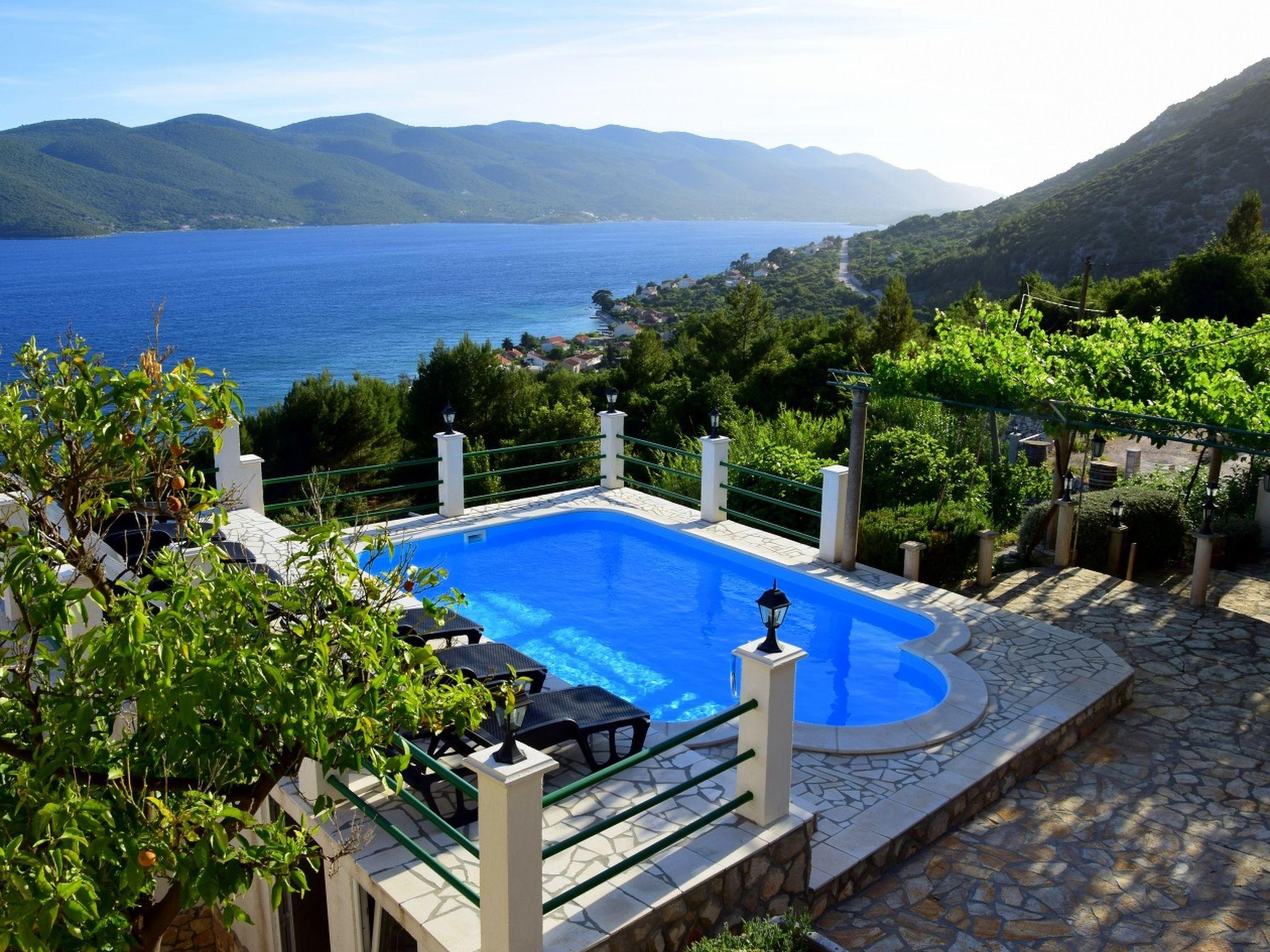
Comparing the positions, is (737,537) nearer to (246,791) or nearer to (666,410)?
(246,791)

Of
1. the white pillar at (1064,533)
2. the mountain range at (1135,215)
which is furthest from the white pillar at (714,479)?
the mountain range at (1135,215)

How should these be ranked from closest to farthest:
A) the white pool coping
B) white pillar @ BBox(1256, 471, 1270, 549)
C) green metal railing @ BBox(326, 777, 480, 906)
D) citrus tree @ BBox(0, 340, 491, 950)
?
1. citrus tree @ BBox(0, 340, 491, 950)
2. green metal railing @ BBox(326, 777, 480, 906)
3. the white pool coping
4. white pillar @ BBox(1256, 471, 1270, 549)

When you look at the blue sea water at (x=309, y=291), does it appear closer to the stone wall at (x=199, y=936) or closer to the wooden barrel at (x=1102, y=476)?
the wooden barrel at (x=1102, y=476)

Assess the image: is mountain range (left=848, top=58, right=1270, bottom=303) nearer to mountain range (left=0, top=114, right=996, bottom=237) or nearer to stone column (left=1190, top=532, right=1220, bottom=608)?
stone column (left=1190, top=532, right=1220, bottom=608)

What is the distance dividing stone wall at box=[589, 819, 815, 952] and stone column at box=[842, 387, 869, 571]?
4.94m

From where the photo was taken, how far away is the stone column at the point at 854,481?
981 cm

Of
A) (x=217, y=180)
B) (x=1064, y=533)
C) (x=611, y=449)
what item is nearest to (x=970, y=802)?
(x=1064, y=533)

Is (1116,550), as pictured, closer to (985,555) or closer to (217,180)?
(985,555)

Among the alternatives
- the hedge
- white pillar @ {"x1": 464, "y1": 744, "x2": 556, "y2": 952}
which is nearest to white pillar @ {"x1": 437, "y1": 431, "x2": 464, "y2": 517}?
the hedge

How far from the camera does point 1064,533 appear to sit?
10656 millimetres

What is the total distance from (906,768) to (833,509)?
3922mm

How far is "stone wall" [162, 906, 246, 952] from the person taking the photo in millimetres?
6094

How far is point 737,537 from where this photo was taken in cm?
1088

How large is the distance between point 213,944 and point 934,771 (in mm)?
4578
